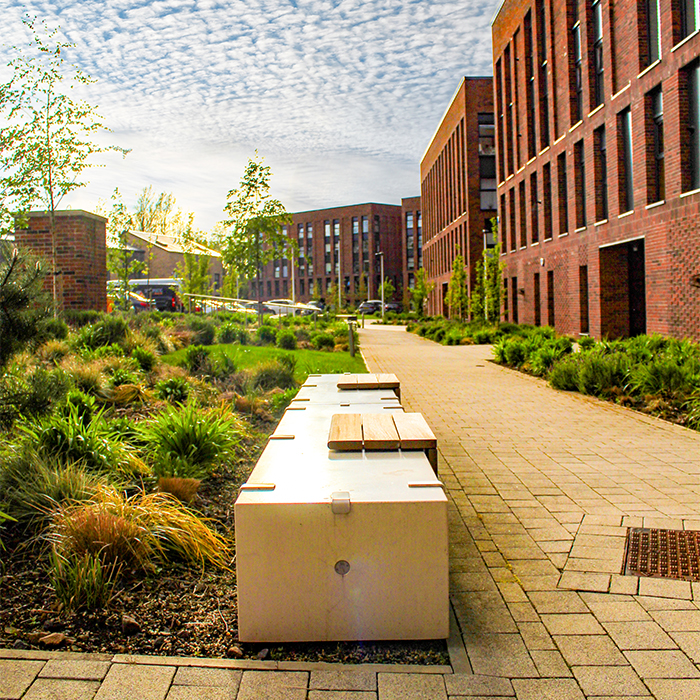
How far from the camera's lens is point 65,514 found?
155 inches

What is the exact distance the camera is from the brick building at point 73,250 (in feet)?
44.0

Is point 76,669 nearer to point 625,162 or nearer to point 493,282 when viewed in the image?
point 625,162

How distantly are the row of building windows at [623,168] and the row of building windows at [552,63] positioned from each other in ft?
3.40

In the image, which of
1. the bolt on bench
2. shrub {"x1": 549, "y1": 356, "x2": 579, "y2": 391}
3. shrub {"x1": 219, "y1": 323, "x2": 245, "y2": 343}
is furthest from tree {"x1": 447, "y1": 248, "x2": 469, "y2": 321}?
the bolt on bench

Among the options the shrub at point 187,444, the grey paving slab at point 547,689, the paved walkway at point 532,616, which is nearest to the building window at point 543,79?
the paved walkway at point 532,616

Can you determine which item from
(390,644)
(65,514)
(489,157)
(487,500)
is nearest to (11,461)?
(65,514)

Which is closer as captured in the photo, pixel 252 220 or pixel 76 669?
pixel 76 669

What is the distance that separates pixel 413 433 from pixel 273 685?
1.76 meters

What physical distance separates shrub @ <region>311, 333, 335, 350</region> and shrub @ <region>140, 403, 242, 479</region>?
615 inches

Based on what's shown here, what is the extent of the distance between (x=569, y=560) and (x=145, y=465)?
2.95 m

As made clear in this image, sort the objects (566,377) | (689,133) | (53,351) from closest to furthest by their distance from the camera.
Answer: (53,351)
(566,377)
(689,133)

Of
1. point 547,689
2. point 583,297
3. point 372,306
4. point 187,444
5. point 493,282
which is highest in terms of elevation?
point 372,306

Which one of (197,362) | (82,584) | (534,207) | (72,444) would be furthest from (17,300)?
(534,207)

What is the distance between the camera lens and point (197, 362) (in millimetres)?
10289
